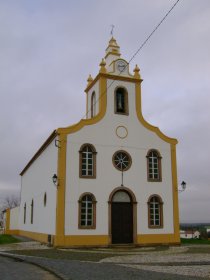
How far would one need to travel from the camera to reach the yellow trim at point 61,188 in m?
19.6

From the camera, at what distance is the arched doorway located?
2097 cm

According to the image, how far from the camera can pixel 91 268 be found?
11.4 metres

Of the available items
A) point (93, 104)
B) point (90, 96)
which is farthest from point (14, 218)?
point (93, 104)

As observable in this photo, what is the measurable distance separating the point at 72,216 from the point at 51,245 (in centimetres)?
190

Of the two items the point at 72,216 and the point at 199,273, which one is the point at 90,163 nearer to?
the point at 72,216

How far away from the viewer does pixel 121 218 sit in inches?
837

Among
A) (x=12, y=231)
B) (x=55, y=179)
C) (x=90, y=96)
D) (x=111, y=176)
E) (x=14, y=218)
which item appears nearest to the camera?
(x=55, y=179)

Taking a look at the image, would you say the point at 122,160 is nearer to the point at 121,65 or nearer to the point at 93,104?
the point at 93,104

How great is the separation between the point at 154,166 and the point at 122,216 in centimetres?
358

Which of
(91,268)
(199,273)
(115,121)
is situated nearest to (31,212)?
(115,121)

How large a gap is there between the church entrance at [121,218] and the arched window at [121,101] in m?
4.80

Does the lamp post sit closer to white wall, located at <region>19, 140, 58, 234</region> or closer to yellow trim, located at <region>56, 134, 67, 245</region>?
yellow trim, located at <region>56, 134, 67, 245</region>

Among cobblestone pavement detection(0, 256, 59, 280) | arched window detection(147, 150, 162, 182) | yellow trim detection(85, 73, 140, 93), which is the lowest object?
cobblestone pavement detection(0, 256, 59, 280)

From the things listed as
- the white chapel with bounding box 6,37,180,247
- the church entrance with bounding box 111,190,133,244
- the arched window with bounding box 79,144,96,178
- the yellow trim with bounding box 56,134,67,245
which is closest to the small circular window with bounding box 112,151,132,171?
the white chapel with bounding box 6,37,180,247
